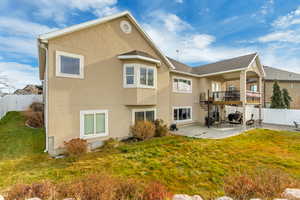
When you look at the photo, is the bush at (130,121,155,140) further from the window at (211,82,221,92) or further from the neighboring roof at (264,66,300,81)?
the neighboring roof at (264,66,300,81)

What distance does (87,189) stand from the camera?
320 cm

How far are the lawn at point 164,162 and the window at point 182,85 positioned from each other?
6.53m

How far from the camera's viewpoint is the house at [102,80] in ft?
24.2

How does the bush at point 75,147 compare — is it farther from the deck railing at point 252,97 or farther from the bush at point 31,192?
the deck railing at point 252,97

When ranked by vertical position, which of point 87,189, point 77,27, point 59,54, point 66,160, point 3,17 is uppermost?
point 3,17

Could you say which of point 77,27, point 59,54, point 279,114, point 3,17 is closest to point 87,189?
point 59,54

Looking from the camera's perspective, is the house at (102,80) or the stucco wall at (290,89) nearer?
the house at (102,80)

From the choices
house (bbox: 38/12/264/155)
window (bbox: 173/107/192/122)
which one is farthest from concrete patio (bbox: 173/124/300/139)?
house (bbox: 38/12/264/155)

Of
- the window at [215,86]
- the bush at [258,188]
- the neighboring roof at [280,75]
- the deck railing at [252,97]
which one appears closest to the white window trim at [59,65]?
the bush at [258,188]

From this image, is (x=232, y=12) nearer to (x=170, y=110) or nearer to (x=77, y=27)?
(x=170, y=110)

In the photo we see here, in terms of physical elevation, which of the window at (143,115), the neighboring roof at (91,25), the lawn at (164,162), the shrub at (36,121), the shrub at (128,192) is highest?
the neighboring roof at (91,25)

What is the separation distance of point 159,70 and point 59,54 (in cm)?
735

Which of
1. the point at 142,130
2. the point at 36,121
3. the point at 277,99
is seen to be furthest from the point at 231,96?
the point at 36,121

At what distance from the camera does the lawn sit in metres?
5.00
